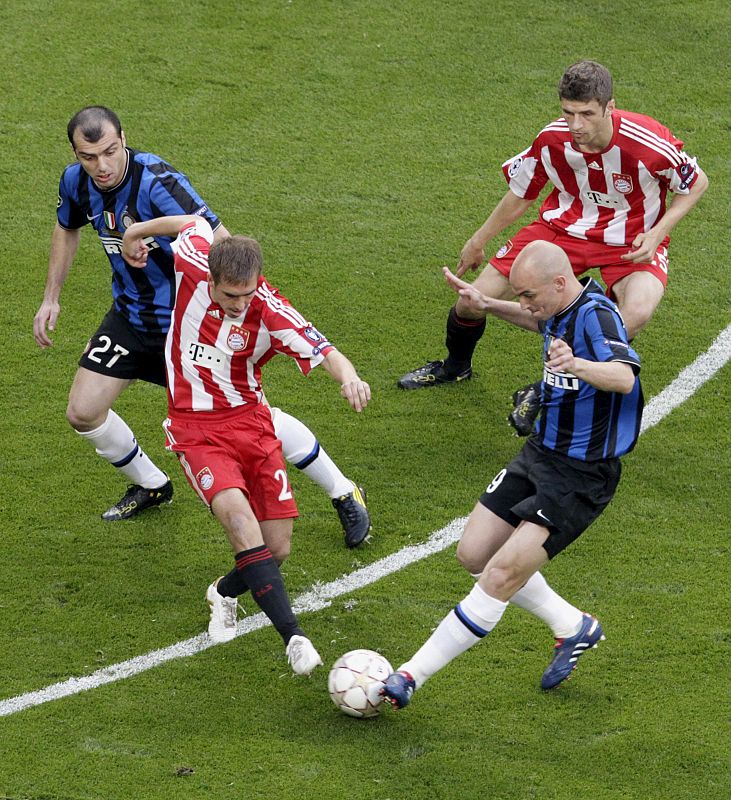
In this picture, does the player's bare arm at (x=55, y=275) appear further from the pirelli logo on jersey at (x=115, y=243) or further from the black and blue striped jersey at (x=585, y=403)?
the black and blue striped jersey at (x=585, y=403)

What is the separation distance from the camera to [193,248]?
5723 mm

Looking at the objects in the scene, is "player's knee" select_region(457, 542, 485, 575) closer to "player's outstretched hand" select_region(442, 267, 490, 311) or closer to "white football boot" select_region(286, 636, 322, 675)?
"white football boot" select_region(286, 636, 322, 675)

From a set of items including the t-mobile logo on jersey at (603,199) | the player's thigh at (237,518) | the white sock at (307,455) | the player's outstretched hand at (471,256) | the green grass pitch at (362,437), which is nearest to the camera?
the green grass pitch at (362,437)

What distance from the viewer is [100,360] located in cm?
639

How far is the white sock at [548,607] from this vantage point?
5414 mm

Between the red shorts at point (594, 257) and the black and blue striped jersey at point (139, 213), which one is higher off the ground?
the black and blue striped jersey at point (139, 213)

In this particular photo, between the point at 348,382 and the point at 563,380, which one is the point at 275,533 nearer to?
the point at 348,382

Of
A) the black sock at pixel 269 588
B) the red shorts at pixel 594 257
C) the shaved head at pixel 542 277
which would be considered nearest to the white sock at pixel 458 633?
the black sock at pixel 269 588

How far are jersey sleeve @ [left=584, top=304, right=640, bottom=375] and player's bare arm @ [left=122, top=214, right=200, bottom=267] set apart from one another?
1794mm

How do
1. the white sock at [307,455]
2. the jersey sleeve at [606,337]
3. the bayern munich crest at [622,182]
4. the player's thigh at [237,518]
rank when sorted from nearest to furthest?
1. the jersey sleeve at [606,337]
2. the player's thigh at [237,518]
3. the white sock at [307,455]
4. the bayern munich crest at [622,182]

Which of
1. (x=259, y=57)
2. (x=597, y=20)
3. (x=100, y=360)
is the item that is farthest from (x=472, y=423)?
(x=597, y=20)

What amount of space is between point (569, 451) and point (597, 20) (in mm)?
7591

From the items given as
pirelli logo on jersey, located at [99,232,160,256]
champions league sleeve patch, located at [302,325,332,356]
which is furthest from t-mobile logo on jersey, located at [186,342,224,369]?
pirelli logo on jersey, located at [99,232,160,256]

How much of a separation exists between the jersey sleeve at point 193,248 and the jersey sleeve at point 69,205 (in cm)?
83
